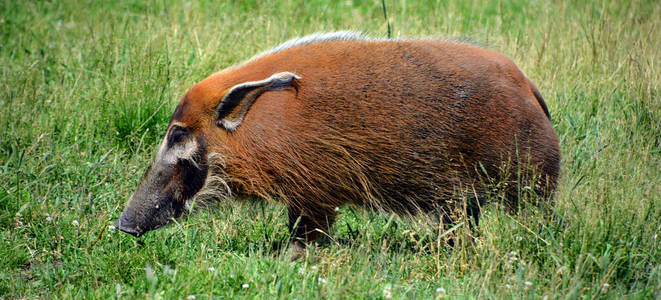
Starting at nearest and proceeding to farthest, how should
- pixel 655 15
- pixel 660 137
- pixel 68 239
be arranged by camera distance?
pixel 68 239 → pixel 660 137 → pixel 655 15

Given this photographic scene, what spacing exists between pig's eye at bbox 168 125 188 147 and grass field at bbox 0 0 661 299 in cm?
55

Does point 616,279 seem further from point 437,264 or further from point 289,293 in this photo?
point 289,293

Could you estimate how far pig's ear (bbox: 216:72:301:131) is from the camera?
13.3 ft

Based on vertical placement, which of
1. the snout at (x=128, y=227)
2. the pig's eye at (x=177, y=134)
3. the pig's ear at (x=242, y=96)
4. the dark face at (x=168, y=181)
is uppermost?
the pig's ear at (x=242, y=96)

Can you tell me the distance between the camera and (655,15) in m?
7.30

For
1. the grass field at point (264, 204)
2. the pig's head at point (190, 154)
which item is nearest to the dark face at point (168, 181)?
the pig's head at point (190, 154)

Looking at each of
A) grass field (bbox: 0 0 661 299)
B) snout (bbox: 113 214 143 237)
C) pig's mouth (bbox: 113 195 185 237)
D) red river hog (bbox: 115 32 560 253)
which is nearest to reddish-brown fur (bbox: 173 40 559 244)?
red river hog (bbox: 115 32 560 253)

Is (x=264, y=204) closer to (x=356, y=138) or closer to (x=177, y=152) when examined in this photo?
(x=177, y=152)

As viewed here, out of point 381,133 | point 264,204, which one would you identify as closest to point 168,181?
point 264,204

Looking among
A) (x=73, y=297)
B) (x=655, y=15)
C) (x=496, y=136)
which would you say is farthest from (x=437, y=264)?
(x=655, y=15)

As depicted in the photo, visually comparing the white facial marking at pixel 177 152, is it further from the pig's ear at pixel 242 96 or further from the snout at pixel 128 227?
→ the snout at pixel 128 227

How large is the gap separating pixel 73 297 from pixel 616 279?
2863 millimetres

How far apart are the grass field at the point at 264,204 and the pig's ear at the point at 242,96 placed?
2.11 ft

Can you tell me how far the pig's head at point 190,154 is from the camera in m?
4.10
